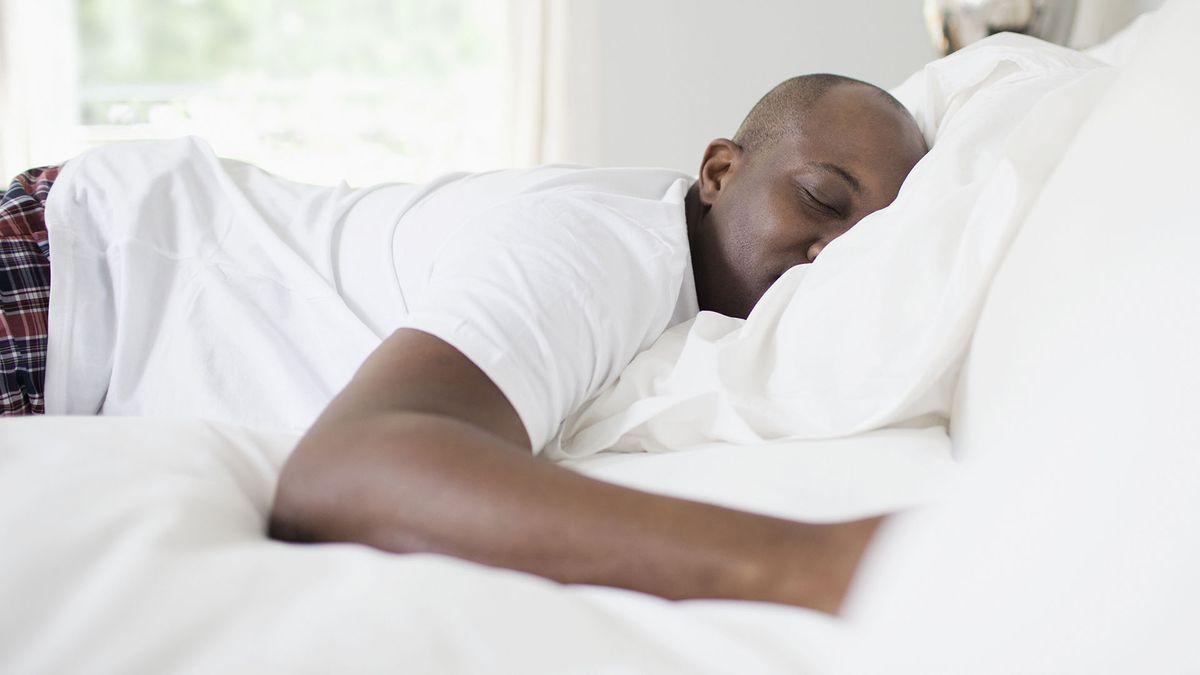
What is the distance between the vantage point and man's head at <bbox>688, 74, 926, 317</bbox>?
4.12ft

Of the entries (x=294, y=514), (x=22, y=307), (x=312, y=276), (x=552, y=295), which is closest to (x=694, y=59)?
(x=312, y=276)

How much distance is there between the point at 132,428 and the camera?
0.77 metres

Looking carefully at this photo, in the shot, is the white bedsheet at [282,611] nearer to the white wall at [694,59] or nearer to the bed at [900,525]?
the bed at [900,525]

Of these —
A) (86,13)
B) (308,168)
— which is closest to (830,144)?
(308,168)

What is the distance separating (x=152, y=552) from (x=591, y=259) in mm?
550

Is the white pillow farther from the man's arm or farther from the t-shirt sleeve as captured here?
the t-shirt sleeve

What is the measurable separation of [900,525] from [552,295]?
1.43 ft

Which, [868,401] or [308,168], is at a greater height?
[868,401]

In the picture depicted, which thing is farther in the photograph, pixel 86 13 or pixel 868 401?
pixel 86 13

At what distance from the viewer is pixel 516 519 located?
2.12 feet

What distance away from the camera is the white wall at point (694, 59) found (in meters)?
3.53

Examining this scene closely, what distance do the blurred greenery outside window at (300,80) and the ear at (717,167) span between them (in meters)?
2.74

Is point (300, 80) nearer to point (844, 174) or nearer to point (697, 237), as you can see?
point (697, 237)

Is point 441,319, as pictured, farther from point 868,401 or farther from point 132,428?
point 868,401
